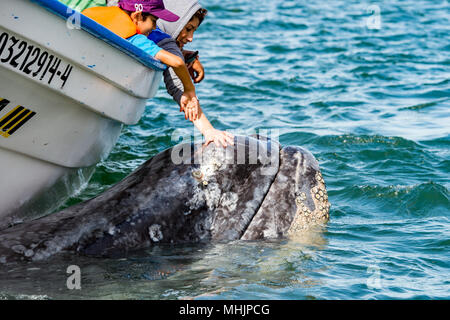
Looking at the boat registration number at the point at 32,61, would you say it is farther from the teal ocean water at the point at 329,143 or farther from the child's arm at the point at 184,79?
the teal ocean water at the point at 329,143

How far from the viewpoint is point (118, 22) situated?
6.36 metres

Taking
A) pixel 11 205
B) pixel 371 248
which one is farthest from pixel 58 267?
pixel 371 248

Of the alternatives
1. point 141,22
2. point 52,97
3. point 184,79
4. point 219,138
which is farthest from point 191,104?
point 52,97

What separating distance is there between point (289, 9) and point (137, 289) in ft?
54.1

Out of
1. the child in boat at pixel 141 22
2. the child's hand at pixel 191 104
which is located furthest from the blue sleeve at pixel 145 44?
the child's hand at pixel 191 104

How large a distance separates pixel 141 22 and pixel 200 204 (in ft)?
5.65

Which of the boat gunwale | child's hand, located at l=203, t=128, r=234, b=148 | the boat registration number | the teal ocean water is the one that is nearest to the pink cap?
the boat gunwale

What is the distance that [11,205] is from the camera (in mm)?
6418

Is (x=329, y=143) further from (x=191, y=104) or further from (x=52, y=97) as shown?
(x=52, y=97)

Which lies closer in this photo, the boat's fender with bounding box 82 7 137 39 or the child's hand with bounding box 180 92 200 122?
the boat's fender with bounding box 82 7 137 39

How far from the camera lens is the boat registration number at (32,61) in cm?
555

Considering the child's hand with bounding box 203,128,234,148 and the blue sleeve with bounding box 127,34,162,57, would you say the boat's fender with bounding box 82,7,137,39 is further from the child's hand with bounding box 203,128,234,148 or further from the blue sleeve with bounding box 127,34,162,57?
the child's hand with bounding box 203,128,234,148

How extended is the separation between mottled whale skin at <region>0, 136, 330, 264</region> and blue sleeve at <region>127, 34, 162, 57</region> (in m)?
0.89

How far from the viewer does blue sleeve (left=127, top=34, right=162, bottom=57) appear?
6383 mm
